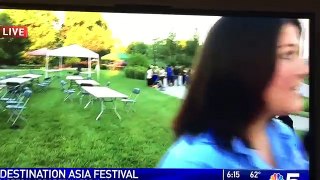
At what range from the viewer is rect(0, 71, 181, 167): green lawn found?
79.4 inches

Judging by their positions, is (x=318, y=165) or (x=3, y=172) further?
(x=318, y=165)

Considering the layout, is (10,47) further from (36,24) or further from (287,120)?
(287,120)

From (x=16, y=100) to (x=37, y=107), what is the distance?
0.09m

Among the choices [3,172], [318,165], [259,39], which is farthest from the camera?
[318,165]

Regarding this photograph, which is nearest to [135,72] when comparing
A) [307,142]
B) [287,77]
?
[287,77]

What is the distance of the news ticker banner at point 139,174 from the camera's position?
2008 mm

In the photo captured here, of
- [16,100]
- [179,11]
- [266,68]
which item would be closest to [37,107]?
[16,100]

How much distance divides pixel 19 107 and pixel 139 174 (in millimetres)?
563

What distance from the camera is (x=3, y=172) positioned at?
200 centimetres

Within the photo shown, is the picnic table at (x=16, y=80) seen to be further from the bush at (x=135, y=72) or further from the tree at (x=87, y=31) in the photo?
the bush at (x=135, y=72)

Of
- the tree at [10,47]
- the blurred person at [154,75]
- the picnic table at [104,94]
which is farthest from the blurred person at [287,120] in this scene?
the tree at [10,47]

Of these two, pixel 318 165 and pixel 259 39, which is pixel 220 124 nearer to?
pixel 259 39

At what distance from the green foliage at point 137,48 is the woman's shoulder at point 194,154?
411 millimetres

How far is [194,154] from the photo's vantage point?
2053 millimetres
